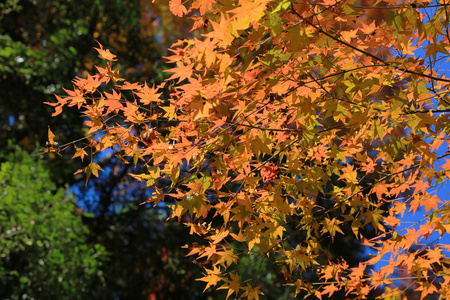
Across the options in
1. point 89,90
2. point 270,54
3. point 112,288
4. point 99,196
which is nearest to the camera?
point 270,54

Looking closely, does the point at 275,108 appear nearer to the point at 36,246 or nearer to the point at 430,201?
the point at 430,201

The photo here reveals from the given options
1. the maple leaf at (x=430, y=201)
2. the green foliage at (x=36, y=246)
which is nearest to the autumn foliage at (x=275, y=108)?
the maple leaf at (x=430, y=201)

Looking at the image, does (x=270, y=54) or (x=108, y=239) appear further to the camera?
(x=108, y=239)

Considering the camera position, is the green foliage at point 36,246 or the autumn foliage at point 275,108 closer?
the autumn foliage at point 275,108

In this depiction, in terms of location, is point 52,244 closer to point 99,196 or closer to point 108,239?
point 108,239

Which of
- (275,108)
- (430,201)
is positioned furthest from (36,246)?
(430,201)

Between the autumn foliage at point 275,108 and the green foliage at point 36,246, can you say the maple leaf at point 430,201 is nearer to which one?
the autumn foliage at point 275,108

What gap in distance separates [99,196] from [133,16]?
13.8 ft

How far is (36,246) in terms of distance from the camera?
263 inches

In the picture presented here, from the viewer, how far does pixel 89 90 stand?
2.38 m

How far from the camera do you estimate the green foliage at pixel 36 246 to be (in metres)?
6.53

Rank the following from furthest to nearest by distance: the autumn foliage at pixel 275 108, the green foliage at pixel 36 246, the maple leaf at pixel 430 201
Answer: the green foliage at pixel 36 246, the maple leaf at pixel 430 201, the autumn foliage at pixel 275 108

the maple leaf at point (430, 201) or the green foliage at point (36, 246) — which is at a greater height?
the maple leaf at point (430, 201)

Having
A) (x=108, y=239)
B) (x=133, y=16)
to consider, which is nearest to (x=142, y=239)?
(x=108, y=239)
